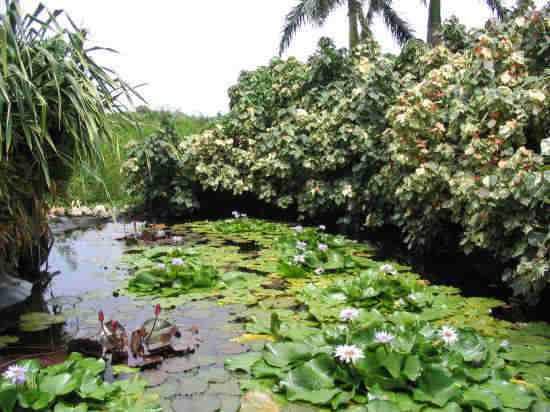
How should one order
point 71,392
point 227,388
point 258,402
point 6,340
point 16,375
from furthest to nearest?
point 6,340, point 227,388, point 258,402, point 71,392, point 16,375

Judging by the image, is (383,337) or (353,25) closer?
(383,337)

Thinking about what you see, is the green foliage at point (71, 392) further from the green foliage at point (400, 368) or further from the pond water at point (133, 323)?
the green foliage at point (400, 368)

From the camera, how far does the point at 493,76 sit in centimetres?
383

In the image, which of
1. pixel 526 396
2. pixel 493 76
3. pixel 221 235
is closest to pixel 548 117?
pixel 493 76

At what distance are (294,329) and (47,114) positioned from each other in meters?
1.91

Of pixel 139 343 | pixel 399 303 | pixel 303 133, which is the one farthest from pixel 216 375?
pixel 303 133

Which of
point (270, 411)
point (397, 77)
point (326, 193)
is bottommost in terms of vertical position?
point (270, 411)

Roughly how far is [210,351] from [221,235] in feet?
12.5

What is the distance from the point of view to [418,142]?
14.4 feet

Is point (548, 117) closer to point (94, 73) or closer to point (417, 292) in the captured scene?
point (417, 292)

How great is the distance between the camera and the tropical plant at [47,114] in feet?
7.50

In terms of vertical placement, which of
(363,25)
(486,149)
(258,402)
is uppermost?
(363,25)

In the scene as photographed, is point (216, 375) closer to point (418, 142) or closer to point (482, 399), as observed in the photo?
point (482, 399)

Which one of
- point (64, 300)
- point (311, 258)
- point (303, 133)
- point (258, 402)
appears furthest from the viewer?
point (303, 133)
